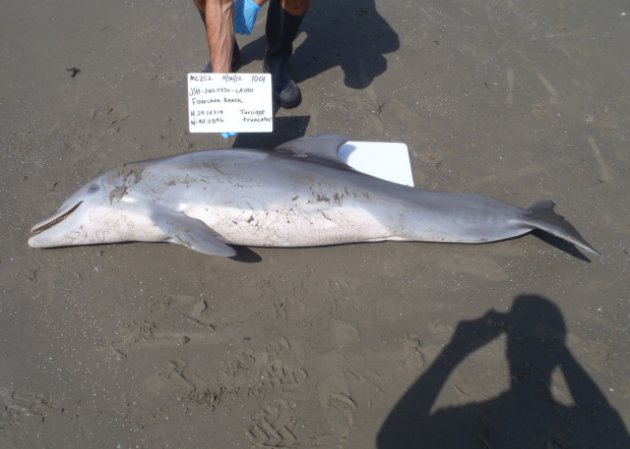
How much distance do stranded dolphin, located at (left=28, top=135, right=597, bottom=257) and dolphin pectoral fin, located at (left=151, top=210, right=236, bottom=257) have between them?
0.04 ft

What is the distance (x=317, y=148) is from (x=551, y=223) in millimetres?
2469

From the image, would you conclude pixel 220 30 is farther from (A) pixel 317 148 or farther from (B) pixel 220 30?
(A) pixel 317 148

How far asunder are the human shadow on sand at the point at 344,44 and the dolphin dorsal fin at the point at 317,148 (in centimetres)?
171

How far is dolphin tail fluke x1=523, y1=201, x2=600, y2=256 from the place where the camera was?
420 cm

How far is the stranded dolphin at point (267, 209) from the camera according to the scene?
4.16 m

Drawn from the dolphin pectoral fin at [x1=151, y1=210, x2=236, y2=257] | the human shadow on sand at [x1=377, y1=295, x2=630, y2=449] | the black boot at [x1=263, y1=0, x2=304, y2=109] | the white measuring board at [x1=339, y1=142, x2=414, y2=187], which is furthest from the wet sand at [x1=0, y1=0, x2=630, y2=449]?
the dolphin pectoral fin at [x1=151, y1=210, x2=236, y2=257]

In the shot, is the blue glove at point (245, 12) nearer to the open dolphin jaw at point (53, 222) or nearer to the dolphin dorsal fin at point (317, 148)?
the dolphin dorsal fin at point (317, 148)

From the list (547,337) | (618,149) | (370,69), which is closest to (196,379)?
(547,337)

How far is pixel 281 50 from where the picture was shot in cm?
591

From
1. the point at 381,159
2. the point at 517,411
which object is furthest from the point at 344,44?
the point at 517,411

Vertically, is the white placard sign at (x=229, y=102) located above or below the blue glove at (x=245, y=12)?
below

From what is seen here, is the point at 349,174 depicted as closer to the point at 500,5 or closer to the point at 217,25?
the point at 217,25

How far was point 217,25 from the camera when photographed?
15.1 feet

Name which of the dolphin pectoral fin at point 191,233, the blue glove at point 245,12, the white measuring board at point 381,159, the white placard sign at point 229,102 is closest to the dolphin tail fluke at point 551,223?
the white measuring board at point 381,159
